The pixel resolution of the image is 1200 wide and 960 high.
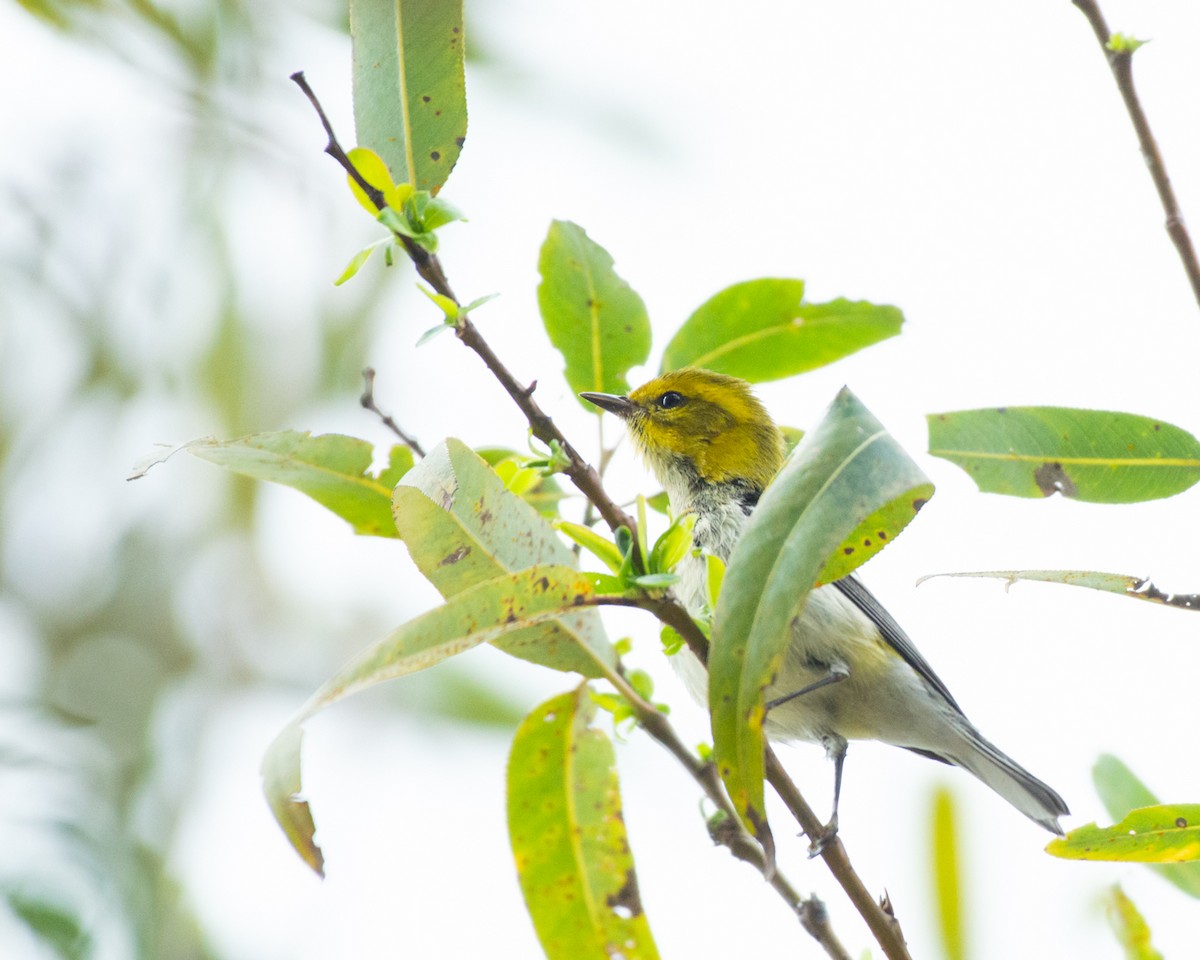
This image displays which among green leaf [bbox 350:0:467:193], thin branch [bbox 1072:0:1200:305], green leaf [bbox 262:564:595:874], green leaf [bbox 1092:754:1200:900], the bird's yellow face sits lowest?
green leaf [bbox 1092:754:1200:900]

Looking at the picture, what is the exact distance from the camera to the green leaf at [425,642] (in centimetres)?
123

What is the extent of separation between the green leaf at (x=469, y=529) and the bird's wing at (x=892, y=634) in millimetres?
1796

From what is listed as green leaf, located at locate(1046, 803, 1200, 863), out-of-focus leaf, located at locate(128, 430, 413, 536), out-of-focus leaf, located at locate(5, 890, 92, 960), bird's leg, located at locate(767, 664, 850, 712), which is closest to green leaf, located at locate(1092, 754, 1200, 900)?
green leaf, located at locate(1046, 803, 1200, 863)

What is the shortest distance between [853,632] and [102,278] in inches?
102

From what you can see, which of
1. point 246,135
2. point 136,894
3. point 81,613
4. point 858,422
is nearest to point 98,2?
point 246,135

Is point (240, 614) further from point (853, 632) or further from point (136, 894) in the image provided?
point (853, 632)

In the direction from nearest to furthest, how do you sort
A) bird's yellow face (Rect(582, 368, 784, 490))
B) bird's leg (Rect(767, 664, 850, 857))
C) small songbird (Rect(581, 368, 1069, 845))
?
bird's leg (Rect(767, 664, 850, 857)), small songbird (Rect(581, 368, 1069, 845)), bird's yellow face (Rect(582, 368, 784, 490))

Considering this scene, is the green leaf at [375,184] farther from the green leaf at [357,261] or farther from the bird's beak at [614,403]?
the bird's beak at [614,403]

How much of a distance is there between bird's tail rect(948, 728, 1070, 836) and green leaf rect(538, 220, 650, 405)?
68.5 inches

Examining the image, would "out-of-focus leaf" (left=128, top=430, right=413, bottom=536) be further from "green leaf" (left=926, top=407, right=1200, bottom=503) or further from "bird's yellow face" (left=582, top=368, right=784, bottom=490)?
"bird's yellow face" (left=582, top=368, right=784, bottom=490)

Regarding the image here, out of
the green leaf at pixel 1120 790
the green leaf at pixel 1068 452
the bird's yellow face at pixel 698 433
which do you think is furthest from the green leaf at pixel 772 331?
the bird's yellow face at pixel 698 433

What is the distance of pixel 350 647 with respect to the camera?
402 centimetres

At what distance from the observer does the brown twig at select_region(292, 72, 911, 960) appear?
163 centimetres

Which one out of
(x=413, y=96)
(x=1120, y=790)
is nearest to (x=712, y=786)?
(x=1120, y=790)
